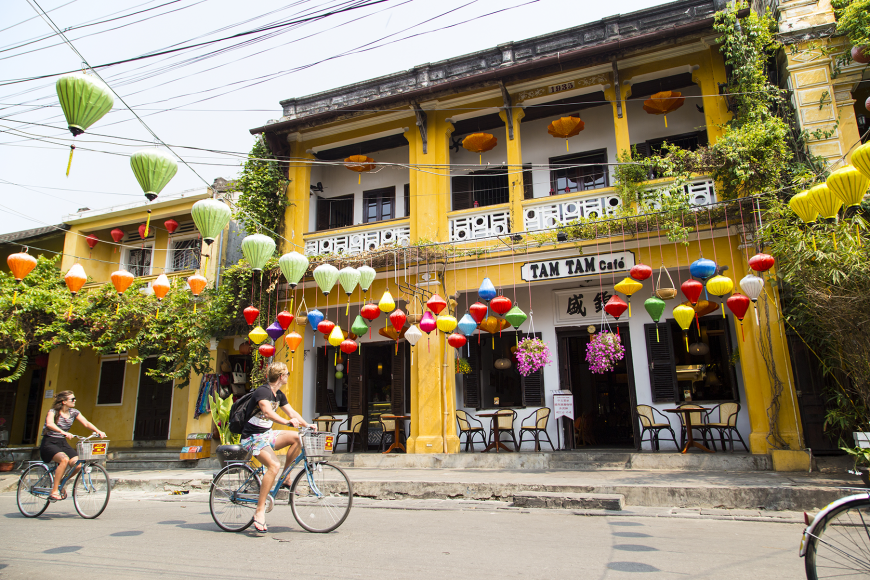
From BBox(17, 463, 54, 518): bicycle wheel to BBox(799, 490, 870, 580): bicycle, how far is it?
8.06 m

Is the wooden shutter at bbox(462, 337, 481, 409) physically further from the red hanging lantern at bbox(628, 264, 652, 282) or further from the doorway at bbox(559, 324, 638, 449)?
the red hanging lantern at bbox(628, 264, 652, 282)

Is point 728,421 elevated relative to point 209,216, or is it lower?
lower

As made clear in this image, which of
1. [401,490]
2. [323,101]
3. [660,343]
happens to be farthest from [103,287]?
[660,343]

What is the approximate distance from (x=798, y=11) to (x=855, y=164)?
269 inches

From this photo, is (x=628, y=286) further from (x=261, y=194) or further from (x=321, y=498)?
(x=261, y=194)

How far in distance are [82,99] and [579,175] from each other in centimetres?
984

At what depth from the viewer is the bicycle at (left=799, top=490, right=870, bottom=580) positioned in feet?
10.0

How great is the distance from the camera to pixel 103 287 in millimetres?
14922

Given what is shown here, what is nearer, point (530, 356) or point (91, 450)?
point (91, 450)

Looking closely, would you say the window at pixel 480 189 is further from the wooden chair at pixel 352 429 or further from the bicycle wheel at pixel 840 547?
the bicycle wheel at pixel 840 547

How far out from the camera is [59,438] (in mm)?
7105

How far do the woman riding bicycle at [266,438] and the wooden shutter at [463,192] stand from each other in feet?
27.9

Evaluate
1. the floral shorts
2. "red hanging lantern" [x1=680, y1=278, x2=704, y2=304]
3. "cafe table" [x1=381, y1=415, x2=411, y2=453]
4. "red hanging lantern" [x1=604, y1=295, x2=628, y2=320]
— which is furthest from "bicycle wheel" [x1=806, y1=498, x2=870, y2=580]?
"cafe table" [x1=381, y1=415, x2=411, y2=453]

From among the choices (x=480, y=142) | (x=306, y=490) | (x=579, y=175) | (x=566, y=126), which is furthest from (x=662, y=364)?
(x=306, y=490)
